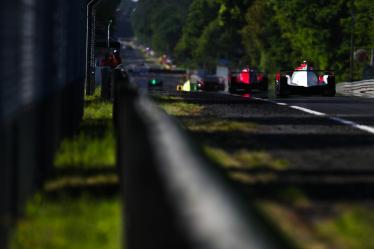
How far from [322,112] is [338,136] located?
7.26 m

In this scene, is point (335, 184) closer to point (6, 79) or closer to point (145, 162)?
point (6, 79)

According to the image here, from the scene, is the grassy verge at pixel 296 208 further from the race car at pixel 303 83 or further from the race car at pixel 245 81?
the race car at pixel 245 81

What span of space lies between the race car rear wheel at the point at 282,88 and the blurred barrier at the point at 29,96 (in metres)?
22.5

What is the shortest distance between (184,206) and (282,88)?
3353 cm

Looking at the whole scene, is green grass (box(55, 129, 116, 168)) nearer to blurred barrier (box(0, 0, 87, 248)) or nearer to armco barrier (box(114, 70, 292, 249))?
blurred barrier (box(0, 0, 87, 248))

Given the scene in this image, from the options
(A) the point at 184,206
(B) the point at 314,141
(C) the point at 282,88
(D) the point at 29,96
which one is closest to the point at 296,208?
(D) the point at 29,96

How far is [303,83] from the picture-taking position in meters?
37.2

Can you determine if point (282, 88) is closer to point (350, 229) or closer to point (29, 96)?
point (29, 96)

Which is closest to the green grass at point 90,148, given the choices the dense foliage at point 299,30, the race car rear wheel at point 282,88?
the race car rear wheel at point 282,88

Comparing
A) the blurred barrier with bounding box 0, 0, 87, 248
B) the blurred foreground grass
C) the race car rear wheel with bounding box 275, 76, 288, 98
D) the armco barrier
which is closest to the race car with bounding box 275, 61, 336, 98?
the race car rear wheel with bounding box 275, 76, 288, 98

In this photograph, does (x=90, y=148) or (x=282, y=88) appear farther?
(x=282, y=88)

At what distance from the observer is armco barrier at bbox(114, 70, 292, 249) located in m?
3.24

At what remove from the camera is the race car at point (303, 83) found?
121 feet

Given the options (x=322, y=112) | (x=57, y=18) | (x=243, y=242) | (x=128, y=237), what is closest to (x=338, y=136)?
(x=57, y=18)
